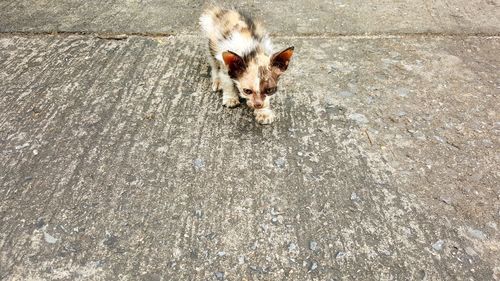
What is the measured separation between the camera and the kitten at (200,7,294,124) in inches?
120

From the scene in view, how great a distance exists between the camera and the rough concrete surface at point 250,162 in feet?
7.54

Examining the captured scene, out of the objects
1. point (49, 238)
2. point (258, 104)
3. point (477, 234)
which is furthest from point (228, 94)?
point (477, 234)

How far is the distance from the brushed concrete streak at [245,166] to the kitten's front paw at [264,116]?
0.05 m

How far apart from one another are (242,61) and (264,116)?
1.41ft

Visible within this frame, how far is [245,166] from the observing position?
2820 mm

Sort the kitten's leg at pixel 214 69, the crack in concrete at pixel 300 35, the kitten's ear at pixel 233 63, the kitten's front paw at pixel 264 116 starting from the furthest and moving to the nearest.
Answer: the crack in concrete at pixel 300 35
the kitten's leg at pixel 214 69
the kitten's front paw at pixel 264 116
the kitten's ear at pixel 233 63

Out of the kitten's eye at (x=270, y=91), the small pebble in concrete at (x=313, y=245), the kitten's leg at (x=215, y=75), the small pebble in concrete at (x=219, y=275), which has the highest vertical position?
the kitten's eye at (x=270, y=91)

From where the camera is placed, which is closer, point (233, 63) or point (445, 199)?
point (445, 199)

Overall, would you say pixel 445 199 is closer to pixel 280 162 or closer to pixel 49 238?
pixel 280 162

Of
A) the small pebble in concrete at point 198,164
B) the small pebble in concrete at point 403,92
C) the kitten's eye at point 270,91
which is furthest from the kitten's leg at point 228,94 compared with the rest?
the small pebble in concrete at point 403,92

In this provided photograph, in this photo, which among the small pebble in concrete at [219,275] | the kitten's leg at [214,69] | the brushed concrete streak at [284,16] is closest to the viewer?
the small pebble in concrete at [219,275]

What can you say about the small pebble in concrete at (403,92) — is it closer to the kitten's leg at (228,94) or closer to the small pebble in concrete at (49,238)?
the kitten's leg at (228,94)

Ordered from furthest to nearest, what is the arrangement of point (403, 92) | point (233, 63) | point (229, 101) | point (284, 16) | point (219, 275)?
point (284, 16)
point (403, 92)
point (229, 101)
point (233, 63)
point (219, 275)

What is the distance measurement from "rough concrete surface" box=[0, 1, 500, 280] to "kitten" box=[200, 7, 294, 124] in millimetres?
145
